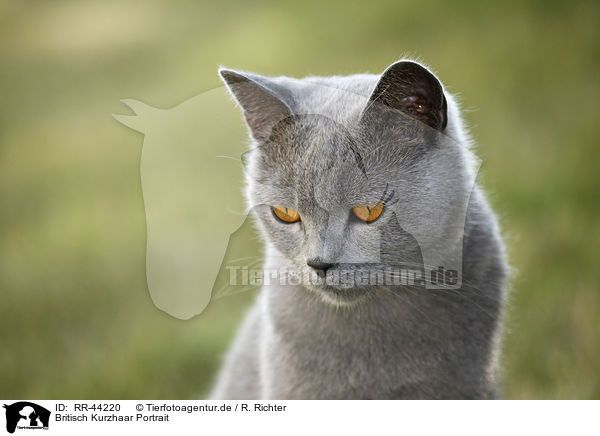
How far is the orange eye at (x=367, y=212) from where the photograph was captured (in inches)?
51.4

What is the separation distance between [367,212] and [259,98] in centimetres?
37

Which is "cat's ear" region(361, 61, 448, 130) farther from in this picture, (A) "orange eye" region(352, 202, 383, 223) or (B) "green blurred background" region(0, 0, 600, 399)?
(B) "green blurred background" region(0, 0, 600, 399)

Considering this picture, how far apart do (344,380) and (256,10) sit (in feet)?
4.27

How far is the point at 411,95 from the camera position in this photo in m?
1.27
